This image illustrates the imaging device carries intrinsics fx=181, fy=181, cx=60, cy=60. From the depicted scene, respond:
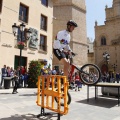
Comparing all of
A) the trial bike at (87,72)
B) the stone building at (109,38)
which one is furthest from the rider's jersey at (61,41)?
the stone building at (109,38)

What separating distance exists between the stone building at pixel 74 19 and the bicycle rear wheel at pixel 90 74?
25.4 meters

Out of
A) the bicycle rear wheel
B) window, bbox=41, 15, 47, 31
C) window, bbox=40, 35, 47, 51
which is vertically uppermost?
window, bbox=41, 15, 47, 31

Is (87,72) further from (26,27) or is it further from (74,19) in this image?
(74,19)

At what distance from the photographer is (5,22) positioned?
61.3 ft

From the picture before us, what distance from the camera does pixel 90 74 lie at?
571 centimetres

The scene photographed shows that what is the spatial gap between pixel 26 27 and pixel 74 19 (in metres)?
13.4

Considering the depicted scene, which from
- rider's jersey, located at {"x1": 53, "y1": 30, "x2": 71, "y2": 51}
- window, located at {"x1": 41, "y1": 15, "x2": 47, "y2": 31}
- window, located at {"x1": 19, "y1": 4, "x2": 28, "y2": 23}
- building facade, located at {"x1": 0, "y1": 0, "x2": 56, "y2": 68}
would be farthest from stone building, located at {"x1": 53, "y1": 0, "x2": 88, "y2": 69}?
rider's jersey, located at {"x1": 53, "y1": 30, "x2": 71, "y2": 51}

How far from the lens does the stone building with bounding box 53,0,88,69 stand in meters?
32.0

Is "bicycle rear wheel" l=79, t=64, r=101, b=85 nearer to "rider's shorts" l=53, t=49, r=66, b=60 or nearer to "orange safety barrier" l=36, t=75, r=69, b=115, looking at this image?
"rider's shorts" l=53, t=49, r=66, b=60

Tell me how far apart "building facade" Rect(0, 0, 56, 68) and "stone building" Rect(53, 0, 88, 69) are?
7.55 meters

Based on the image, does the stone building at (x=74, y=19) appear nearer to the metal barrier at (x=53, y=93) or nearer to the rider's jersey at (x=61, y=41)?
the rider's jersey at (x=61, y=41)

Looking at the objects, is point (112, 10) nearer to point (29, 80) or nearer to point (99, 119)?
point (29, 80)

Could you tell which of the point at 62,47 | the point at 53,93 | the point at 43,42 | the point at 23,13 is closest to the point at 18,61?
the point at 43,42

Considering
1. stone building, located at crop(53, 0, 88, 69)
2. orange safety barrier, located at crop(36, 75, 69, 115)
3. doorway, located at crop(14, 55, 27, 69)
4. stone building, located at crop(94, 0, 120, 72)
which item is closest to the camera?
orange safety barrier, located at crop(36, 75, 69, 115)
